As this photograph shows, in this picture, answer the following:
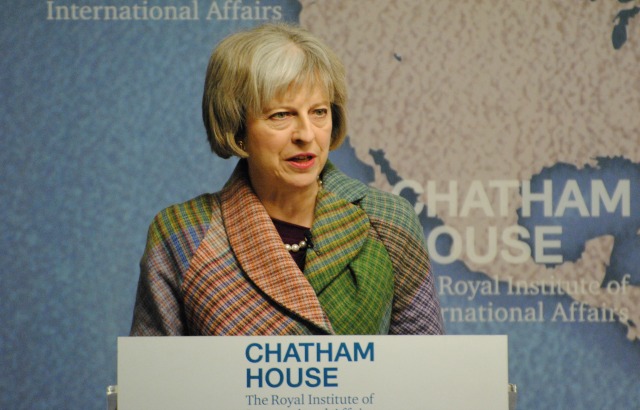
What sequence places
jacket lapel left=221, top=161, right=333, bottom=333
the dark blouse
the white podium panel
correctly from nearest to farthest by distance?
the white podium panel
jacket lapel left=221, top=161, right=333, bottom=333
the dark blouse

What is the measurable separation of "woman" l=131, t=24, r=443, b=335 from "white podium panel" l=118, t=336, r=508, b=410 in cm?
32

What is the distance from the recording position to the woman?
1.73 m

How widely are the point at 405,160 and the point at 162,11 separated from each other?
31.4 inches

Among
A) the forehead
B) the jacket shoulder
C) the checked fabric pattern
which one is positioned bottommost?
the checked fabric pattern

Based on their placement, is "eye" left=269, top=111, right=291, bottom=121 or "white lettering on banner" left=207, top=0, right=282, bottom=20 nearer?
"eye" left=269, top=111, right=291, bottom=121

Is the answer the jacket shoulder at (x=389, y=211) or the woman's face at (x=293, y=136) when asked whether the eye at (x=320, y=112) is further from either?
the jacket shoulder at (x=389, y=211)

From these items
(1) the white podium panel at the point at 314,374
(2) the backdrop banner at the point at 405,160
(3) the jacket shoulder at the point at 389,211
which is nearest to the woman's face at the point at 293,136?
(3) the jacket shoulder at the point at 389,211

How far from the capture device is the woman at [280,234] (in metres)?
1.73

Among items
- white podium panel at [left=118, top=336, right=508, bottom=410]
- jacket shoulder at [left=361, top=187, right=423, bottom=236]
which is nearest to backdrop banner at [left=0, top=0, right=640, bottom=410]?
jacket shoulder at [left=361, top=187, right=423, bottom=236]

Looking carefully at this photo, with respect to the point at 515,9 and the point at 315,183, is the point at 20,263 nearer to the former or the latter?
the point at 315,183

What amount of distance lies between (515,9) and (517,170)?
0.45m

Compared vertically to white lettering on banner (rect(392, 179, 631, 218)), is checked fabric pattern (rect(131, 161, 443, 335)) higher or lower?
lower

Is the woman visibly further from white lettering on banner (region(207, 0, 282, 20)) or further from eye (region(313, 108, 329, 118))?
white lettering on banner (region(207, 0, 282, 20))

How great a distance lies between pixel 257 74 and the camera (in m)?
1.73
